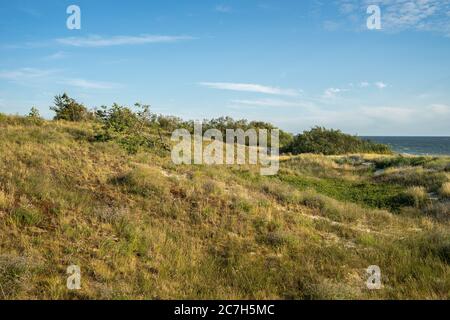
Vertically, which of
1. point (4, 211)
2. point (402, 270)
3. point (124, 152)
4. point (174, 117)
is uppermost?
point (174, 117)

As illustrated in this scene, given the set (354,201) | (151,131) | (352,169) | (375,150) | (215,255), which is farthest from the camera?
(375,150)

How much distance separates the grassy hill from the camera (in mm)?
7609

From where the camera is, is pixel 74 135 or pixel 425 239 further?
pixel 74 135

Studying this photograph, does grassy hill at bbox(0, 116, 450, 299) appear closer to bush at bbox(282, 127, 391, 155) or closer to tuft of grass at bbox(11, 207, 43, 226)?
tuft of grass at bbox(11, 207, 43, 226)

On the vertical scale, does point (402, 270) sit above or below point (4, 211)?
below

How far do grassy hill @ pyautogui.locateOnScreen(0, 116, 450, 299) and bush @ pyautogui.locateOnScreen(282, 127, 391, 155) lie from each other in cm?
3362

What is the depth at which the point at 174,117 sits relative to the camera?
47.0 meters

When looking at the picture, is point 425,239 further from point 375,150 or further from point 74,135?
point 375,150

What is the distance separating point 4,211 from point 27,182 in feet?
7.04

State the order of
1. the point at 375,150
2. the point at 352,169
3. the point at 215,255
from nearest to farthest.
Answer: the point at 215,255, the point at 352,169, the point at 375,150

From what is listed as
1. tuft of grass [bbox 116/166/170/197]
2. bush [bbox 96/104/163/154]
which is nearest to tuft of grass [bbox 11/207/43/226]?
tuft of grass [bbox 116/166/170/197]

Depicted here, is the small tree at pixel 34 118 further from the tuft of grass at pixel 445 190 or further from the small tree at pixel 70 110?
the tuft of grass at pixel 445 190
